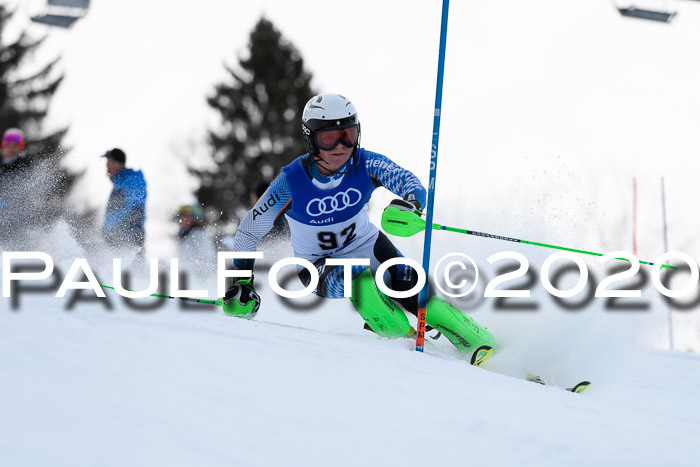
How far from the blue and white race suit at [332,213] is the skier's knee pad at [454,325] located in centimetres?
29

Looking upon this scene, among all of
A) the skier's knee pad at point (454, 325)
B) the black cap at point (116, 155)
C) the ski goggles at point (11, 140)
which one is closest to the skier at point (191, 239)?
the black cap at point (116, 155)

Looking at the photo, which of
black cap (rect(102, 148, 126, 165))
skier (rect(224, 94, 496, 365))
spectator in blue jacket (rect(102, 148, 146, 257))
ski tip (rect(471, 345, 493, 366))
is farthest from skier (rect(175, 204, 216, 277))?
ski tip (rect(471, 345, 493, 366))

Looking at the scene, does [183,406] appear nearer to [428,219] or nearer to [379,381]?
[379,381]

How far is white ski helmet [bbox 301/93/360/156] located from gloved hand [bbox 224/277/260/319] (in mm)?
971

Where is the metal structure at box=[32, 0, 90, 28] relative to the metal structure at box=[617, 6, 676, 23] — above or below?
below

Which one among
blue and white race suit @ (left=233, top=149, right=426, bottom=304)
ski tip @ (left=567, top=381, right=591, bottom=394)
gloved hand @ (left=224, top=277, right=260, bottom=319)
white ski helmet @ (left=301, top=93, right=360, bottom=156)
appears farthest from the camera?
gloved hand @ (left=224, top=277, right=260, bottom=319)

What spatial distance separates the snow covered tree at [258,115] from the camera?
67.7ft

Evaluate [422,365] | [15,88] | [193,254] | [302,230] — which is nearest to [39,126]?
[15,88]

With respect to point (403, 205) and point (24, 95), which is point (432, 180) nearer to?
point (403, 205)

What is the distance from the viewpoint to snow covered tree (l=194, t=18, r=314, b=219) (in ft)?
67.7

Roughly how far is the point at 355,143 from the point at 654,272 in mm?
2120

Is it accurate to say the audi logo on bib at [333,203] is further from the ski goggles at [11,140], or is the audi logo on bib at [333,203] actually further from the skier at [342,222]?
the ski goggles at [11,140]

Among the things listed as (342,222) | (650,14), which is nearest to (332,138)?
(342,222)

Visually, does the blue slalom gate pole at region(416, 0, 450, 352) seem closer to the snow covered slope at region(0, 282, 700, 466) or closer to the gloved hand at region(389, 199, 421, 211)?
the gloved hand at region(389, 199, 421, 211)
